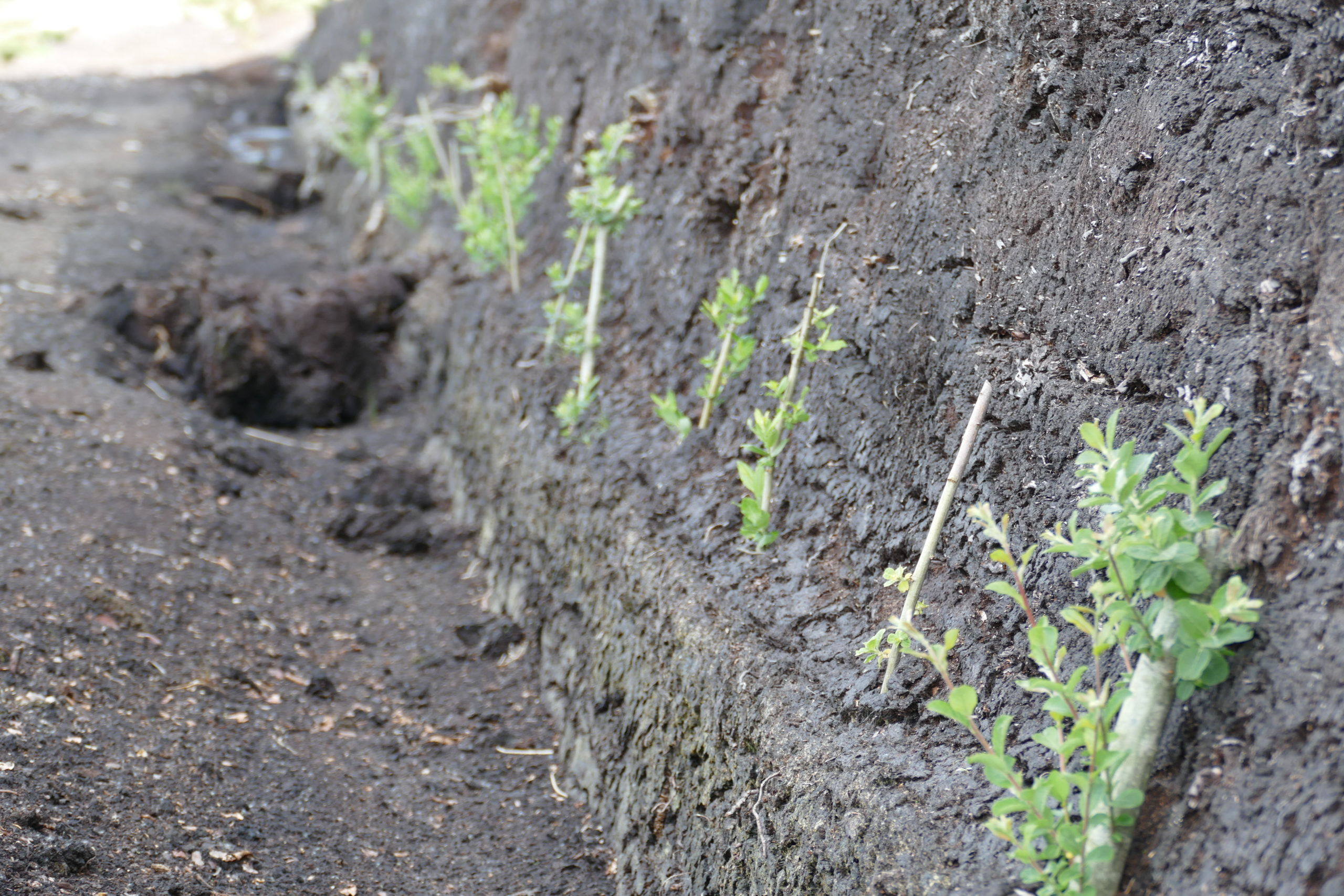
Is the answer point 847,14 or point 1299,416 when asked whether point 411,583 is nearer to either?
point 847,14

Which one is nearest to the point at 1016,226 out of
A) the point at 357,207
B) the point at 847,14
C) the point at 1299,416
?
the point at 1299,416

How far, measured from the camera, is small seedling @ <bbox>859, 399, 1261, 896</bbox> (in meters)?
1.20

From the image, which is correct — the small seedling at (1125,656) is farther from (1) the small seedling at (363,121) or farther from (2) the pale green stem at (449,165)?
(1) the small seedling at (363,121)

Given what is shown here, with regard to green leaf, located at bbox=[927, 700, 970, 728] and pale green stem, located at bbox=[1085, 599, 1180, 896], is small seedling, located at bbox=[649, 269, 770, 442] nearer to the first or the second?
green leaf, located at bbox=[927, 700, 970, 728]

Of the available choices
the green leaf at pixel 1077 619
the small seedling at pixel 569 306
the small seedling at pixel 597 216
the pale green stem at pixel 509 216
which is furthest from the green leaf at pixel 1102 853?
the pale green stem at pixel 509 216

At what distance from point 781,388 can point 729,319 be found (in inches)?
15.9

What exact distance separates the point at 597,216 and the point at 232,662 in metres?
1.97

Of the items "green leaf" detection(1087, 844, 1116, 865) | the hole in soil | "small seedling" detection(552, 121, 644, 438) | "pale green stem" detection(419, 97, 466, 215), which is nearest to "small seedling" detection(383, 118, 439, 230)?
"pale green stem" detection(419, 97, 466, 215)

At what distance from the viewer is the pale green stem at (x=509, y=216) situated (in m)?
4.10

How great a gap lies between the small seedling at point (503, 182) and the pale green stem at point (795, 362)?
2.07m

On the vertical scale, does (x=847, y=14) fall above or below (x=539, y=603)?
above

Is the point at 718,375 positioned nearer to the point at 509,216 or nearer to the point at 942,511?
the point at 942,511

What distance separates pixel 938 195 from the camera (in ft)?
6.91

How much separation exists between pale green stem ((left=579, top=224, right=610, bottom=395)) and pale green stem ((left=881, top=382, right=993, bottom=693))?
1.68 metres
